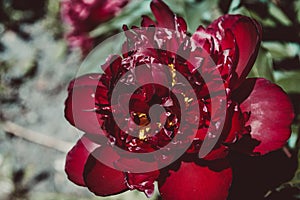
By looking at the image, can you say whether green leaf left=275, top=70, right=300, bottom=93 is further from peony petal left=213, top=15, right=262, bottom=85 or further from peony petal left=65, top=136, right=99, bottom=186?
peony petal left=65, top=136, right=99, bottom=186

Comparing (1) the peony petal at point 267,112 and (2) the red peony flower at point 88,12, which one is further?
(2) the red peony flower at point 88,12

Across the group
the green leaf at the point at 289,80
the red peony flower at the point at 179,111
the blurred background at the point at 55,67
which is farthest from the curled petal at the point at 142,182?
the green leaf at the point at 289,80

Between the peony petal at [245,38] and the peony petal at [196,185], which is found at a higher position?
the peony petal at [245,38]

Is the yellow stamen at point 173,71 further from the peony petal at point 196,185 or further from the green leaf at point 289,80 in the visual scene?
the green leaf at point 289,80

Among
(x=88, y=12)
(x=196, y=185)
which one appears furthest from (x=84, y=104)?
(x=88, y=12)

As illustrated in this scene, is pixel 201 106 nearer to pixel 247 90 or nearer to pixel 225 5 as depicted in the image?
pixel 247 90

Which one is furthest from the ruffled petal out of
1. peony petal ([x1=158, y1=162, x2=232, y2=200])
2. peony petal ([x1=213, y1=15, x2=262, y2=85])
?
peony petal ([x1=158, y1=162, x2=232, y2=200])

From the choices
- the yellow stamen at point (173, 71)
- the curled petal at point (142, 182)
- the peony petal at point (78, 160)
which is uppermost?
the yellow stamen at point (173, 71)
